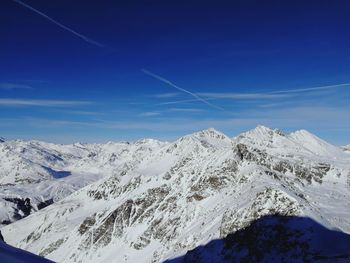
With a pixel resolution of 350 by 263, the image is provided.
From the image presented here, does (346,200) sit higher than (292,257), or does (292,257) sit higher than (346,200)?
(346,200)

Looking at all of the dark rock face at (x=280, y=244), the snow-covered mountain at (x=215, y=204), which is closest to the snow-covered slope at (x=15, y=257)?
the dark rock face at (x=280, y=244)

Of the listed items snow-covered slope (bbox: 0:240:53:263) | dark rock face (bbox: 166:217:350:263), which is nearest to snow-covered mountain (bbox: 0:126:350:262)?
dark rock face (bbox: 166:217:350:263)

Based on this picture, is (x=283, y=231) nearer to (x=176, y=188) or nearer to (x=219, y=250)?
(x=219, y=250)

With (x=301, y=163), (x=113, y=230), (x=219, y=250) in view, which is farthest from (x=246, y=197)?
(x=113, y=230)

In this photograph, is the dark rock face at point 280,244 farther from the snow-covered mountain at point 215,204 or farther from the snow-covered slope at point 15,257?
the snow-covered slope at point 15,257

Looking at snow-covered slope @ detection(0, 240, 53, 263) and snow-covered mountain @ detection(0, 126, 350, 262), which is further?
snow-covered mountain @ detection(0, 126, 350, 262)

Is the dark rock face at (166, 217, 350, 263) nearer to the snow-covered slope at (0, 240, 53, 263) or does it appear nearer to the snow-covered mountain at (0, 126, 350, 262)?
the snow-covered mountain at (0, 126, 350, 262)

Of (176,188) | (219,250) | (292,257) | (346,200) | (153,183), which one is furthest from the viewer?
(153,183)

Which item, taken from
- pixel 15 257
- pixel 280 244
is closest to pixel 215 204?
pixel 280 244

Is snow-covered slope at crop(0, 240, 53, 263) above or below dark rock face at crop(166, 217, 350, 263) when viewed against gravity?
above
